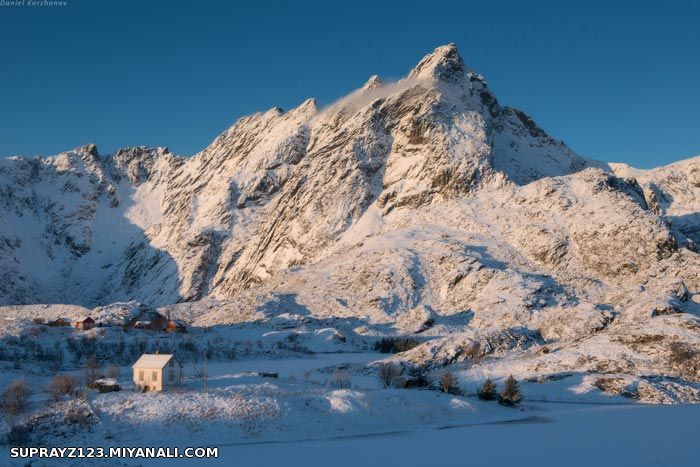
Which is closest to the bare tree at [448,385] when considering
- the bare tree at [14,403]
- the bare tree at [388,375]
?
the bare tree at [388,375]

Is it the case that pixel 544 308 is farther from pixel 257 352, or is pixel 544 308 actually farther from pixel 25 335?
pixel 25 335

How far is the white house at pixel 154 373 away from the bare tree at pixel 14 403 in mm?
8274

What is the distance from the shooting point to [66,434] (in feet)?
131

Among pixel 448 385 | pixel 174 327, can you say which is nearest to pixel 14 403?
pixel 448 385

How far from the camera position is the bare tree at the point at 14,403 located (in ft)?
137

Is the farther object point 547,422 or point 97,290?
point 97,290

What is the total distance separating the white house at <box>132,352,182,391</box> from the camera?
5034 centimetres

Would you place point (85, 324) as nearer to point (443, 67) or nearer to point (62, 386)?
point (62, 386)

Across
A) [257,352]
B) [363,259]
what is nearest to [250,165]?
[363,259]

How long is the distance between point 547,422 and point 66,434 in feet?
105

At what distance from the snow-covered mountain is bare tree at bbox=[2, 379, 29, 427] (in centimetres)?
4359

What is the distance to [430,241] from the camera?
412 feet

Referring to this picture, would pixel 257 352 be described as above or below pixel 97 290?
below

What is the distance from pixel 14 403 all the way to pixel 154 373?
10.4 meters
